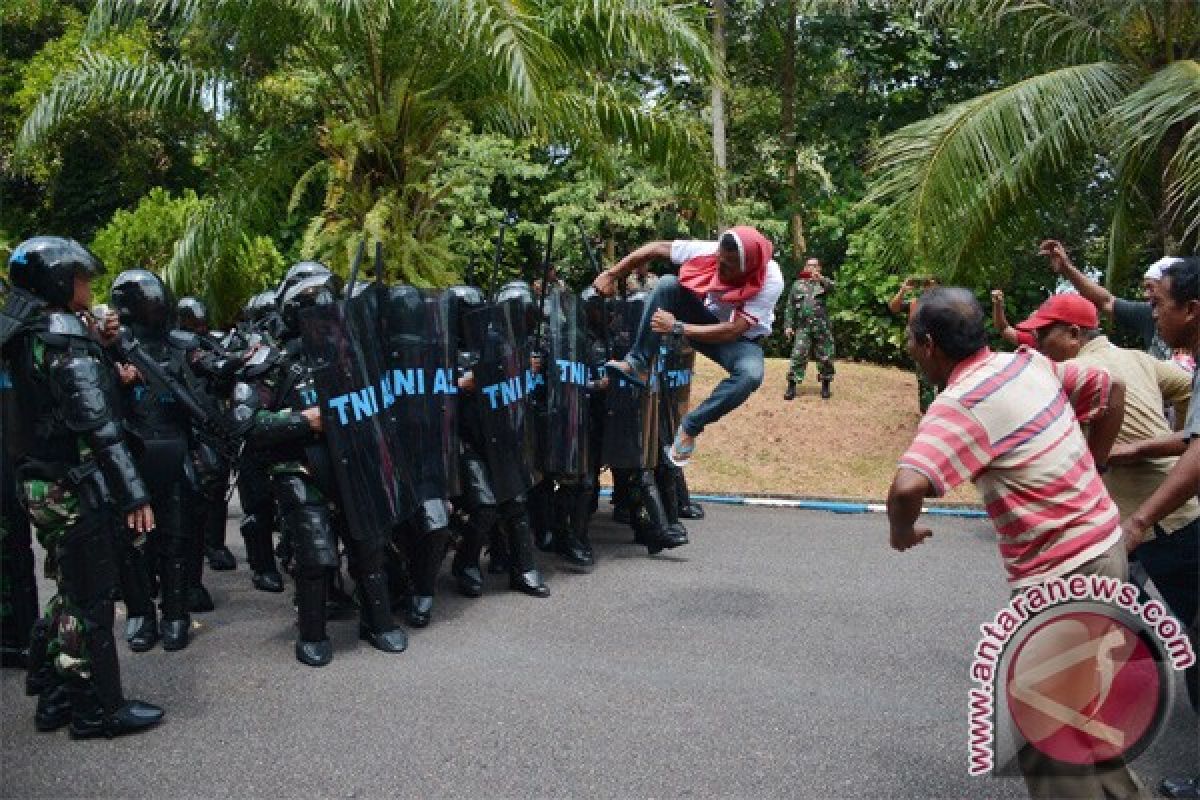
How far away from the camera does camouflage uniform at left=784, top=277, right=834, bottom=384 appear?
1394 cm

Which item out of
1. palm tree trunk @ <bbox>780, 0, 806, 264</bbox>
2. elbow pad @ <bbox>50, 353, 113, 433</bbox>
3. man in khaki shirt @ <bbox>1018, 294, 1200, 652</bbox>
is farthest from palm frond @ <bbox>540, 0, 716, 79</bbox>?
palm tree trunk @ <bbox>780, 0, 806, 264</bbox>

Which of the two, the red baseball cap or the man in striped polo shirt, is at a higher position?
the red baseball cap

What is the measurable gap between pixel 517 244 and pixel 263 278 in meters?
5.42

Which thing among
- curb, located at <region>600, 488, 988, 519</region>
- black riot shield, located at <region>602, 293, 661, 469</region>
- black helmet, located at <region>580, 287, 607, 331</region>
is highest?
black helmet, located at <region>580, 287, 607, 331</region>

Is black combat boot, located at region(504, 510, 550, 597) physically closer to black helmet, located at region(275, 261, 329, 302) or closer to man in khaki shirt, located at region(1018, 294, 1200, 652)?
black helmet, located at region(275, 261, 329, 302)

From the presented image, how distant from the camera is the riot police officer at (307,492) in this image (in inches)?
213

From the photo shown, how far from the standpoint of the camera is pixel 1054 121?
375 inches

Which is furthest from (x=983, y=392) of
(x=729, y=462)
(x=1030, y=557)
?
(x=729, y=462)

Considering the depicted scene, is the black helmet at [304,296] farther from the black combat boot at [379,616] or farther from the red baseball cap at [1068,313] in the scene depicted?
the red baseball cap at [1068,313]

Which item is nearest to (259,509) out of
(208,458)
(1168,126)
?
(208,458)

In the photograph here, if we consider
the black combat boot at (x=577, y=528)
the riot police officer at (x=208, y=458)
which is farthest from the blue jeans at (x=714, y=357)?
the riot police officer at (x=208, y=458)

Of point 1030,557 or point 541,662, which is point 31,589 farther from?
point 1030,557

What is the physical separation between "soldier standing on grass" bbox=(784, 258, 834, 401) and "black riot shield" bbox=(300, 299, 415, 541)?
9049 millimetres

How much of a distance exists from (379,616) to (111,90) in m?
7.56
